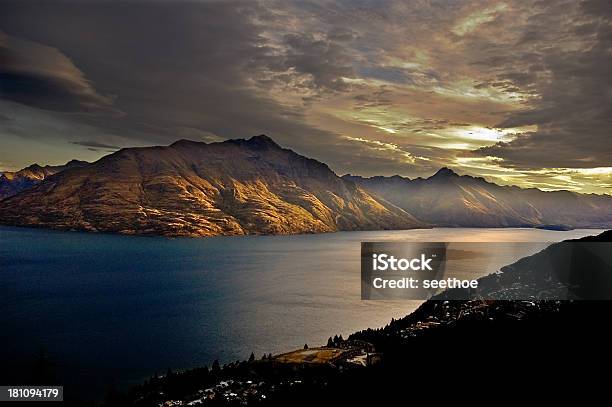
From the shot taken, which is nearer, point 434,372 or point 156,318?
point 434,372

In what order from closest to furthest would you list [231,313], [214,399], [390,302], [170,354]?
[214,399] < [170,354] < [231,313] < [390,302]

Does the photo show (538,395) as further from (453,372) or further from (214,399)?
(214,399)

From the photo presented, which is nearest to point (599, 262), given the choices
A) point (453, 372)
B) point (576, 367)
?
point (576, 367)

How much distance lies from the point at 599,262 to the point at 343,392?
5860 inches

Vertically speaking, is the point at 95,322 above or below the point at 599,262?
below

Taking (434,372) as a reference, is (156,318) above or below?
below

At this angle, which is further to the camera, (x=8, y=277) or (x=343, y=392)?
(x=8, y=277)

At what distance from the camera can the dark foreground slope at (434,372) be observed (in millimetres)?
71188

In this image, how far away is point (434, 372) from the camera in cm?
8431

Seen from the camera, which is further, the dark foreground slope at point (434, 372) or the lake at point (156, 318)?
the lake at point (156, 318)

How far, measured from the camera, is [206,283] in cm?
18525

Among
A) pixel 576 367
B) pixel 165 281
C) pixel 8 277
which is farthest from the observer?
pixel 165 281

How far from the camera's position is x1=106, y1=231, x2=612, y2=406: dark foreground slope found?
71.2 m

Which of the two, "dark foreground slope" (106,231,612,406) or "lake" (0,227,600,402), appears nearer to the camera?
"dark foreground slope" (106,231,612,406)
